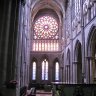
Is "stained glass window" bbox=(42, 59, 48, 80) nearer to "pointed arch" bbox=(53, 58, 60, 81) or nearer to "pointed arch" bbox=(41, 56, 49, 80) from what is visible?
"pointed arch" bbox=(41, 56, 49, 80)

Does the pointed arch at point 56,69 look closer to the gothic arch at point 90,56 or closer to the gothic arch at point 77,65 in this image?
the gothic arch at point 77,65

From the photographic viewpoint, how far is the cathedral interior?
11383 millimetres

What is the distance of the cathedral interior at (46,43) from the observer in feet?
37.3

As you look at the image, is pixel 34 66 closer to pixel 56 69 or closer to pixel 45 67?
pixel 45 67

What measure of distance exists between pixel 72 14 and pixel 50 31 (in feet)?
42.2

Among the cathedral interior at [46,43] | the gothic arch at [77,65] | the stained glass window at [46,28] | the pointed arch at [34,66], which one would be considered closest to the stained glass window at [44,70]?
the cathedral interior at [46,43]

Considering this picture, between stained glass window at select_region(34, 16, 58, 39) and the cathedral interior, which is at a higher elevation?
stained glass window at select_region(34, 16, 58, 39)

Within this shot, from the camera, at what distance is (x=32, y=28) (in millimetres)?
42406

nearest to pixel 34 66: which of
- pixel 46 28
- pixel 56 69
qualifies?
pixel 56 69

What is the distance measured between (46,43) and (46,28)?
11.1 ft

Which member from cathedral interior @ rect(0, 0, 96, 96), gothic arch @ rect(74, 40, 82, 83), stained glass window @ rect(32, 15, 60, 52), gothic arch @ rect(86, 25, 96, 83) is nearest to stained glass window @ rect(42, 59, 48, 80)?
cathedral interior @ rect(0, 0, 96, 96)

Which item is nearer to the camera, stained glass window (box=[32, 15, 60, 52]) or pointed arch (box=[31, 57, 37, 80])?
pointed arch (box=[31, 57, 37, 80])

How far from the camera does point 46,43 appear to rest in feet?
138

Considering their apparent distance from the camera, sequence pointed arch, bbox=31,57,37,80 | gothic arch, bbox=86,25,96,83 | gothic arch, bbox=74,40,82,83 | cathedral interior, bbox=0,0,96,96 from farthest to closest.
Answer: pointed arch, bbox=31,57,37,80 → gothic arch, bbox=74,40,82,83 → gothic arch, bbox=86,25,96,83 → cathedral interior, bbox=0,0,96,96
